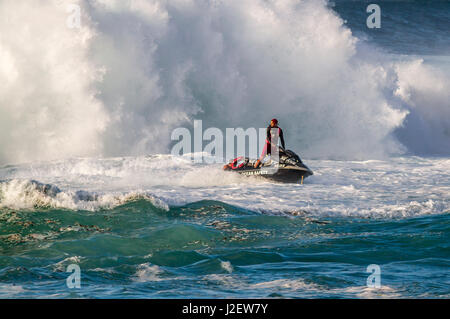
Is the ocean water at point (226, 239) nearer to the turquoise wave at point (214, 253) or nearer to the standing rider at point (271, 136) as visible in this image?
the turquoise wave at point (214, 253)

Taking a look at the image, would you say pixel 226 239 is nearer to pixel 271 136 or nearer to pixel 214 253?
pixel 214 253

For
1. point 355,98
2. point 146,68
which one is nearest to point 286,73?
point 355,98

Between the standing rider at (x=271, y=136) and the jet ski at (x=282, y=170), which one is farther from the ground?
the standing rider at (x=271, y=136)

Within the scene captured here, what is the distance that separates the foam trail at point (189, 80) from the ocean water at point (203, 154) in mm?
55

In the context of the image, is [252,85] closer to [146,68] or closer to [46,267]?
[146,68]

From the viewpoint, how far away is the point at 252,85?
81.3 ft

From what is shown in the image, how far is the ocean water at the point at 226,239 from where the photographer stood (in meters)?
6.46

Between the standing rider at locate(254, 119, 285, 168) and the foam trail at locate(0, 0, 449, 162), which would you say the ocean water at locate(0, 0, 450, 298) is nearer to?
the foam trail at locate(0, 0, 449, 162)

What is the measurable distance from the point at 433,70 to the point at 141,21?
53.2ft

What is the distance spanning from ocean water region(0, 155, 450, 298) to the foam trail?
614 cm

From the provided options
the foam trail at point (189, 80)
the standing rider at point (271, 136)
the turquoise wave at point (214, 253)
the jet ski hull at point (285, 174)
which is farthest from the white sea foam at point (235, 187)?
the foam trail at point (189, 80)

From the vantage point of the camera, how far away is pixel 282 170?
14.9m

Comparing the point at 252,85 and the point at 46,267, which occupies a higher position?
the point at 252,85

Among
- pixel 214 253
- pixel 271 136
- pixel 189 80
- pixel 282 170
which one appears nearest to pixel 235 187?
pixel 282 170
